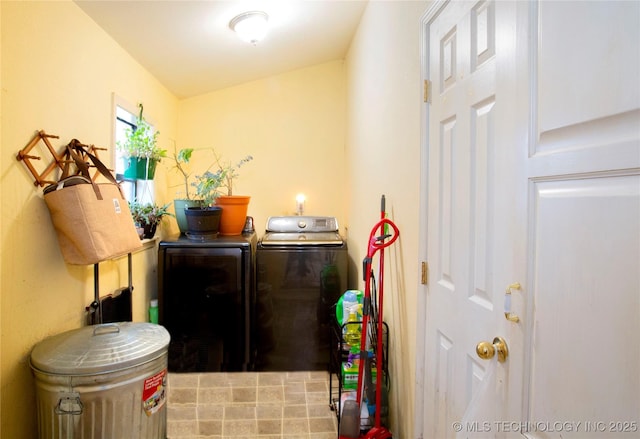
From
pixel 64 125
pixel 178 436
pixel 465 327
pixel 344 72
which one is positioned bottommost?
pixel 178 436

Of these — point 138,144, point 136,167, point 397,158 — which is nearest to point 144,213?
point 136,167

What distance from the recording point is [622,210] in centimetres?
64

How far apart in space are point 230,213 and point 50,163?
1514mm

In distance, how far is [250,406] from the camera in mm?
2395

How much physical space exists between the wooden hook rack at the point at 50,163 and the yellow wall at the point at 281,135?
1.95 metres

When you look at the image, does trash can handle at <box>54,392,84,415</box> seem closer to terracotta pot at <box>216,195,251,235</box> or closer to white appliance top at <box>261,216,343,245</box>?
terracotta pot at <box>216,195,251,235</box>

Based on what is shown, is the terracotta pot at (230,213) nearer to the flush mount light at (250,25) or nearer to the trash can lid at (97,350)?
the flush mount light at (250,25)

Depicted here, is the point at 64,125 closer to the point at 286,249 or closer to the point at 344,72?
the point at 286,249

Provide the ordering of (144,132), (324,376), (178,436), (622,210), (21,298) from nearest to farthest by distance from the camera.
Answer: (622,210), (21,298), (178,436), (144,132), (324,376)

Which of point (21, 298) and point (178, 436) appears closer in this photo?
point (21, 298)

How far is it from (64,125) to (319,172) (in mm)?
2365

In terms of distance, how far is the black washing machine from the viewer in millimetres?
2838

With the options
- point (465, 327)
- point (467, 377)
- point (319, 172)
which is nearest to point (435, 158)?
point (465, 327)

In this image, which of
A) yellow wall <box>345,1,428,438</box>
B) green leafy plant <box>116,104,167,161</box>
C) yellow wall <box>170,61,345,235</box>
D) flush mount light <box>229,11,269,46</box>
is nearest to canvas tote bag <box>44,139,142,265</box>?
green leafy plant <box>116,104,167,161</box>
